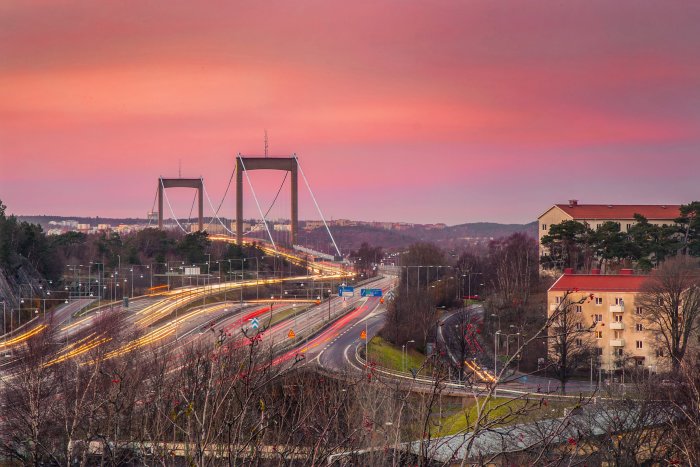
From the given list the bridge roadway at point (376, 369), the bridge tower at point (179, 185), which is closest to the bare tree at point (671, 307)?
the bridge roadway at point (376, 369)

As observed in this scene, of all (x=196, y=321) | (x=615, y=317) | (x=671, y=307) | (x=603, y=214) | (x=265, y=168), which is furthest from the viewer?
(x=265, y=168)

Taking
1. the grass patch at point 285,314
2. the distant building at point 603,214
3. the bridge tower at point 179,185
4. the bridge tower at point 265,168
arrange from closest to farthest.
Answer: the grass patch at point 285,314 → the distant building at point 603,214 → the bridge tower at point 265,168 → the bridge tower at point 179,185

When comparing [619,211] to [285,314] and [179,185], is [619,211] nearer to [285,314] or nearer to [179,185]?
[285,314]

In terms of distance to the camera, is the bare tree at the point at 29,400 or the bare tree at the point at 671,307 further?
the bare tree at the point at 671,307

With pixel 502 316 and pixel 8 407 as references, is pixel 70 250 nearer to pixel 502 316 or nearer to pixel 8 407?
pixel 502 316

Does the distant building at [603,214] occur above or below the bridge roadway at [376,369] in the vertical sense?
above

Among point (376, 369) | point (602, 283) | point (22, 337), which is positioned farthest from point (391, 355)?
point (22, 337)

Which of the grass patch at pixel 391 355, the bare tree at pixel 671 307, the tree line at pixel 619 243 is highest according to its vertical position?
the tree line at pixel 619 243

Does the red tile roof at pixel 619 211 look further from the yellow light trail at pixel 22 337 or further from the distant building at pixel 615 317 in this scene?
the yellow light trail at pixel 22 337
